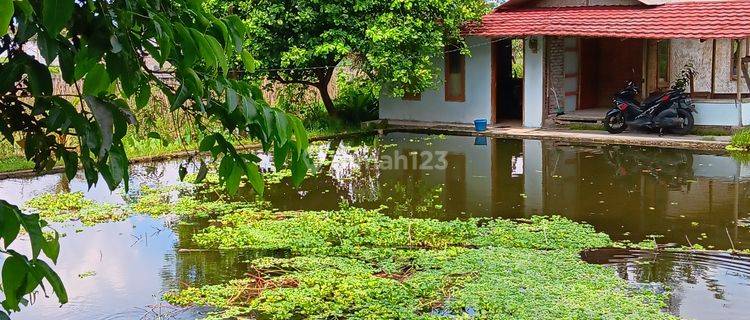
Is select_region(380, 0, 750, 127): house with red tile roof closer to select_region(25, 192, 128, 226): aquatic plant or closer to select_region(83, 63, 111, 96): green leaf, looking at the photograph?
select_region(25, 192, 128, 226): aquatic plant

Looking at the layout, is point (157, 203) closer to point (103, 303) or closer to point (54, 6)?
point (103, 303)

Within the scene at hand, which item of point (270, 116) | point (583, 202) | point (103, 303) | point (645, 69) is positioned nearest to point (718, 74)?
point (645, 69)

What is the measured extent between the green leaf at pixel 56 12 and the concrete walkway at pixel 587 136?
13.8 meters

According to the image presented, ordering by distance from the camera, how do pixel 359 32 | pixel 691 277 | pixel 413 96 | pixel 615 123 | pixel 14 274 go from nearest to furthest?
pixel 14 274 → pixel 691 277 → pixel 615 123 → pixel 359 32 → pixel 413 96

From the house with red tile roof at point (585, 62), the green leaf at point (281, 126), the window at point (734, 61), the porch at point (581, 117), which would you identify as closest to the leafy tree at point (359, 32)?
the house with red tile roof at point (585, 62)

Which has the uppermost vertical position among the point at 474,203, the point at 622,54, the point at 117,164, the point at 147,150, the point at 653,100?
the point at 622,54

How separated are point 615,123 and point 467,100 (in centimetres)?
323

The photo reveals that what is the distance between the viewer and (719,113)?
14859 millimetres

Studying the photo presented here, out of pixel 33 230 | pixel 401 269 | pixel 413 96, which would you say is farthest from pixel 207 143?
pixel 413 96

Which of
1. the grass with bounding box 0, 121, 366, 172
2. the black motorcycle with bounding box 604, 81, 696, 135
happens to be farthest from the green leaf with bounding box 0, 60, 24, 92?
the black motorcycle with bounding box 604, 81, 696, 135

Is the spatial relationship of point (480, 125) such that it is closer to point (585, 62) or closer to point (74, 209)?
point (585, 62)

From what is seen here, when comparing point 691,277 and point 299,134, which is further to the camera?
point 691,277

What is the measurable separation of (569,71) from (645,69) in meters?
1.49

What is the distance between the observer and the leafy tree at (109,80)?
1556 mm
